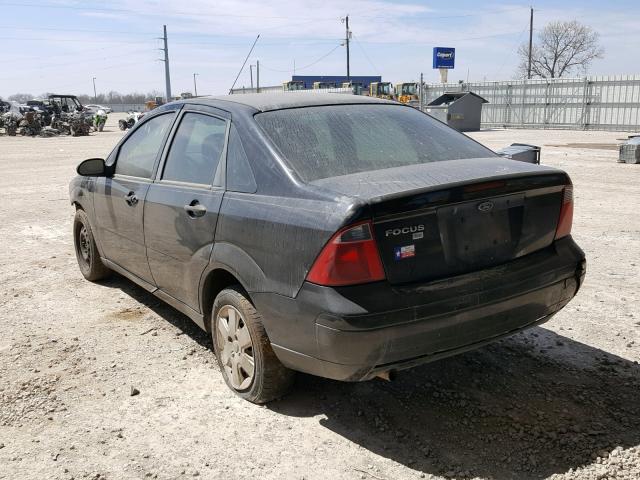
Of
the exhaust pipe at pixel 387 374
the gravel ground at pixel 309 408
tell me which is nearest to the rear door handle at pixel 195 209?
the gravel ground at pixel 309 408

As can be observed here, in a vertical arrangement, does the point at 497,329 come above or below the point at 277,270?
below

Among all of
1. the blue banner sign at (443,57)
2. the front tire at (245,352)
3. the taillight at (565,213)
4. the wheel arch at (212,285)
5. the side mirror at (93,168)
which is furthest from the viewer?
the blue banner sign at (443,57)

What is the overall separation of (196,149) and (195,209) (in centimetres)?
50

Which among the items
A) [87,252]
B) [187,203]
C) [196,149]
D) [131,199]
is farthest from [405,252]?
[87,252]

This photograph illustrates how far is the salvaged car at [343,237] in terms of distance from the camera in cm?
263

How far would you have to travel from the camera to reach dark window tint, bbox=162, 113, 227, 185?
140 inches

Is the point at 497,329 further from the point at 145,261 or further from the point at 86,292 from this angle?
the point at 86,292

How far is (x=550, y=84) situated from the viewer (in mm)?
31312

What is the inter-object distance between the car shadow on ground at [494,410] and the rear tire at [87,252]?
2.76 meters

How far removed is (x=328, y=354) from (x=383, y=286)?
388 mm

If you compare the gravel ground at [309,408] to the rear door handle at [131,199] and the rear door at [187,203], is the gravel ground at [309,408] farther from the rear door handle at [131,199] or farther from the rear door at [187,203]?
the rear door handle at [131,199]

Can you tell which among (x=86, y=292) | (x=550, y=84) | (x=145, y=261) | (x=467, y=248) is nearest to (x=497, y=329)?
(x=467, y=248)

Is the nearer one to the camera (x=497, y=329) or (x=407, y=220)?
(x=407, y=220)

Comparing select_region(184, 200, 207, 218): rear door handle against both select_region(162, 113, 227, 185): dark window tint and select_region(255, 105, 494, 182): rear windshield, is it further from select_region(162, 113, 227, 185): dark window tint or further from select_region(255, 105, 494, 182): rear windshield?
Answer: select_region(255, 105, 494, 182): rear windshield
